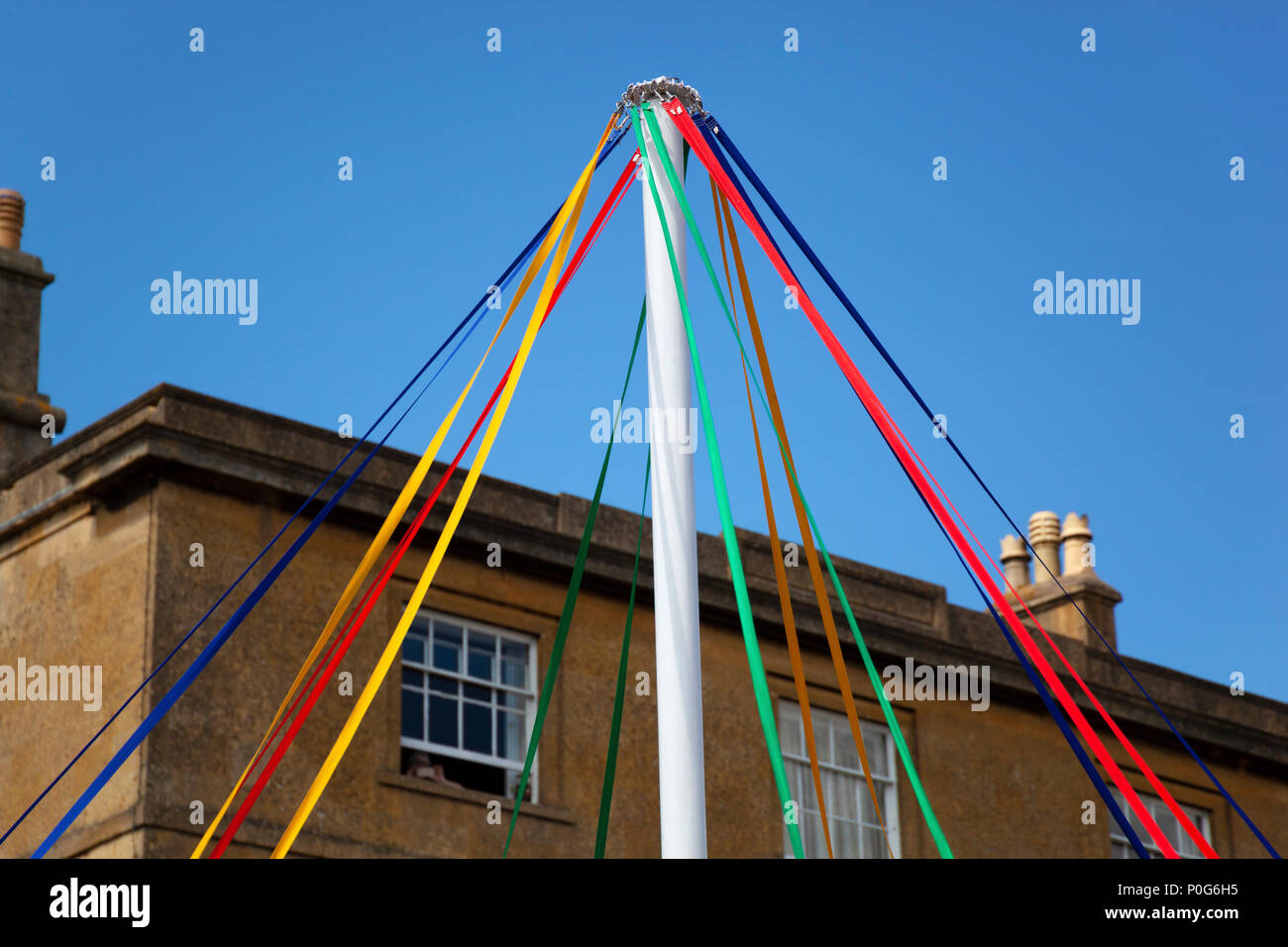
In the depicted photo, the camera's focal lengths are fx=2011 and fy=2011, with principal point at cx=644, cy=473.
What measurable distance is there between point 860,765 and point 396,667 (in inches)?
179

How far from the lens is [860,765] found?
17.9 metres

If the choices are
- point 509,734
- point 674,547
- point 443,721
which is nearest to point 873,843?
point 509,734

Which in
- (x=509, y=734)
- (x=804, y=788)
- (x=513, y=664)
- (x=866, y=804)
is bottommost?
(x=866, y=804)

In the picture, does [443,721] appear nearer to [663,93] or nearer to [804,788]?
[804,788]

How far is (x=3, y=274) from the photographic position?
18.5 metres

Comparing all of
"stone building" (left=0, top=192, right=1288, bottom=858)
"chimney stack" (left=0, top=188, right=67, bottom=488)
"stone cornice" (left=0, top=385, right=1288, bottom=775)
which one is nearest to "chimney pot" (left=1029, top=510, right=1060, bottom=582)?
"stone cornice" (left=0, top=385, right=1288, bottom=775)

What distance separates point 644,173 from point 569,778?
33.0 feet

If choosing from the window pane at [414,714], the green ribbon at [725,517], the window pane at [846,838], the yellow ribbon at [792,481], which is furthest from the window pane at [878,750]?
the green ribbon at [725,517]

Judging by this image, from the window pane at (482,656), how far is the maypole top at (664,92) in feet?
31.3

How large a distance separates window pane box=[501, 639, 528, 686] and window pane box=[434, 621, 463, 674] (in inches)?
17.3

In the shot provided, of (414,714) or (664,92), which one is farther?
(414,714)

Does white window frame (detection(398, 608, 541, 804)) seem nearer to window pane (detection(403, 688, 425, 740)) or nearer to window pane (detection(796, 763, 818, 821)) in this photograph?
window pane (detection(403, 688, 425, 740))

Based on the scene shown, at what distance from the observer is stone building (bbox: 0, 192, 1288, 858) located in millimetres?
14875
